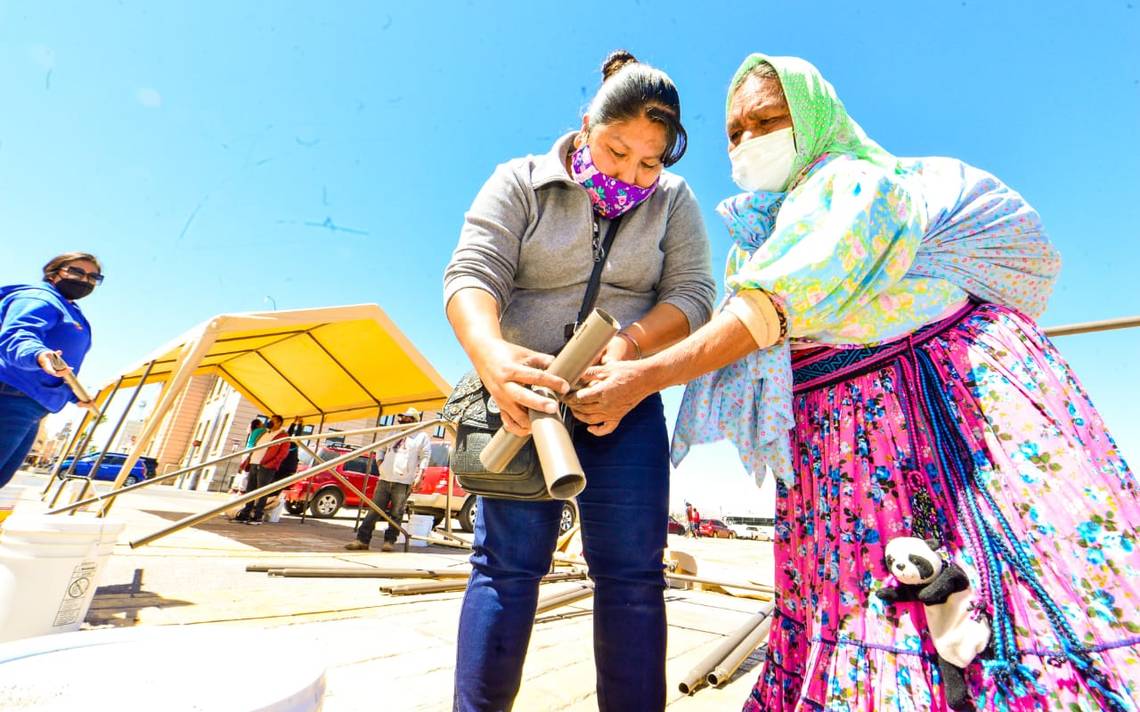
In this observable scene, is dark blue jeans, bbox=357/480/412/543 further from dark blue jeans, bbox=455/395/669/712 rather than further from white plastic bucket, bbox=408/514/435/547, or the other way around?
dark blue jeans, bbox=455/395/669/712

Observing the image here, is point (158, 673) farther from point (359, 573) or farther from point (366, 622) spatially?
point (359, 573)

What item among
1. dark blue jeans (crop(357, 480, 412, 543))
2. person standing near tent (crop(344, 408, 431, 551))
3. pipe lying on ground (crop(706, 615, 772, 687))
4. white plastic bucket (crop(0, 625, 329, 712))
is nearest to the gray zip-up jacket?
white plastic bucket (crop(0, 625, 329, 712))

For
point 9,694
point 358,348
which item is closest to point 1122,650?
point 9,694

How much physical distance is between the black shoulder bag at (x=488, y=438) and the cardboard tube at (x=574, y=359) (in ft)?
0.23

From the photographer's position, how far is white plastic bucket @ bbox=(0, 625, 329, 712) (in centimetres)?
47

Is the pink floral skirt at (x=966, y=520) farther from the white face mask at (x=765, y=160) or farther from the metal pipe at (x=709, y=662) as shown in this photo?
the metal pipe at (x=709, y=662)

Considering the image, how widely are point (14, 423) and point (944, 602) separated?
3.84 metres

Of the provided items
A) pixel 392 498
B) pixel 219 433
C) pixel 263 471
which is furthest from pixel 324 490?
pixel 219 433

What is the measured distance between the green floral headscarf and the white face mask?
1.0 inches

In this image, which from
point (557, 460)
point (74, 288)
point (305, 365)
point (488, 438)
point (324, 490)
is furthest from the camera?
point (324, 490)

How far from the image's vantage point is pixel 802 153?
117 centimetres

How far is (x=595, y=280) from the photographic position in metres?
1.39

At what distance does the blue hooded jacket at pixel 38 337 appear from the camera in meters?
2.39

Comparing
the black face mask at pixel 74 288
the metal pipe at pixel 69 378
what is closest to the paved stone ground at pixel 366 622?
the metal pipe at pixel 69 378
